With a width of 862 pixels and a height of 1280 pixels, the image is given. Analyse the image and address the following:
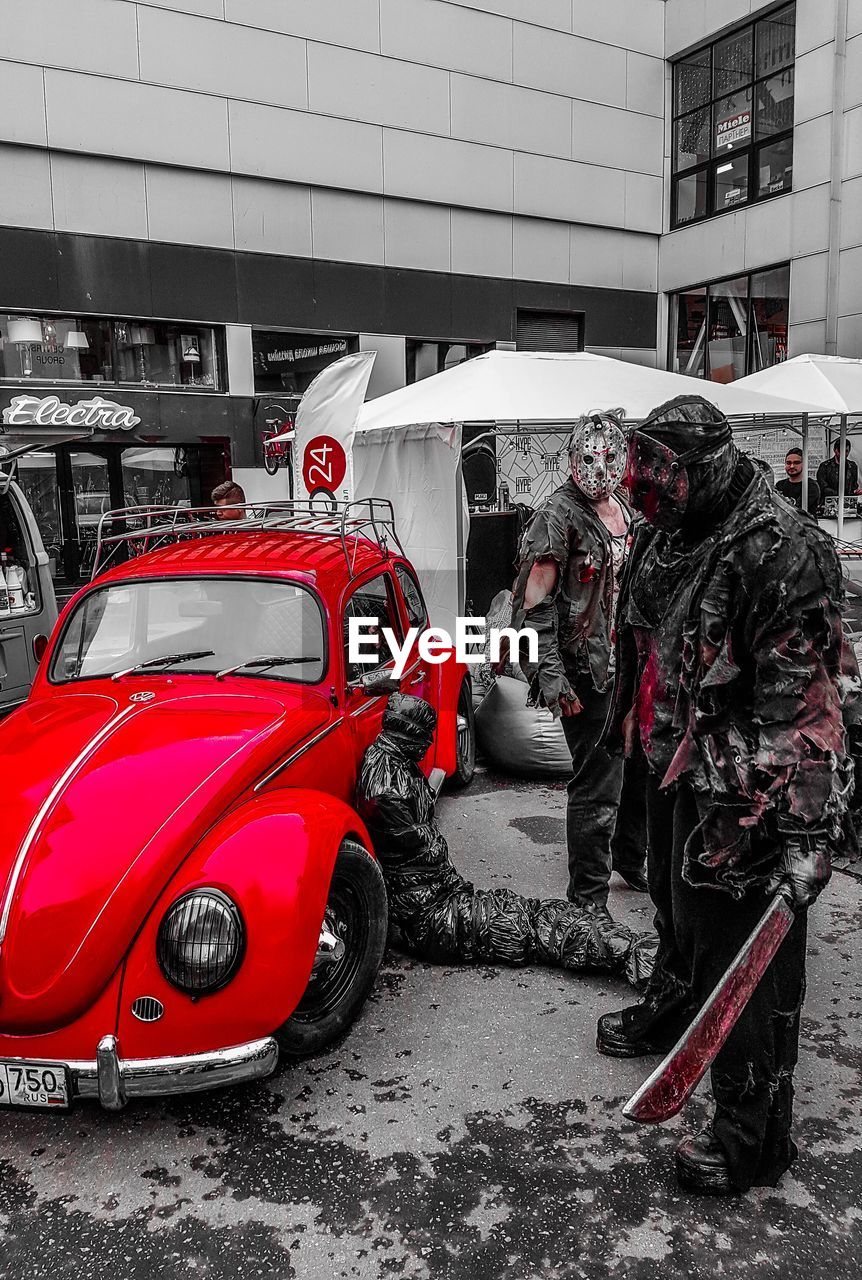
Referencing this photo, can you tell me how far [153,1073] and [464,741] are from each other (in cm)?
397

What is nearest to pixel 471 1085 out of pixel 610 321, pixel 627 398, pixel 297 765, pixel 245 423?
pixel 297 765

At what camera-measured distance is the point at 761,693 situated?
8.24 ft

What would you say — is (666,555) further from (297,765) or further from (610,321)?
(610,321)

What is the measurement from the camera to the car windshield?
13.4 feet

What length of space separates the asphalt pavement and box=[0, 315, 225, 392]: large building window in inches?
473

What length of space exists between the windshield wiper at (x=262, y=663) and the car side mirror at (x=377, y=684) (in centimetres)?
31

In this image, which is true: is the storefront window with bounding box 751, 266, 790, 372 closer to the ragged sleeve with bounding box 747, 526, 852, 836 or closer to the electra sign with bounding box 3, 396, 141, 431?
the electra sign with bounding box 3, 396, 141, 431

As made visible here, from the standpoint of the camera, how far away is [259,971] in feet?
9.32

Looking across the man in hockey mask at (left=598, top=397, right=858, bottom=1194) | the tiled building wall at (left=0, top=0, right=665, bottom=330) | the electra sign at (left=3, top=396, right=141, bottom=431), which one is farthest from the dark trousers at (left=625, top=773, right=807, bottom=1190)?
the tiled building wall at (left=0, top=0, right=665, bottom=330)

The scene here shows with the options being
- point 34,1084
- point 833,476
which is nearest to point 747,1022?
point 34,1084

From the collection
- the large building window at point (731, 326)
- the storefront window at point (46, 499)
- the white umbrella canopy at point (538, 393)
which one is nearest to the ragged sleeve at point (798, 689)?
the white umbrella canopy at point (538, 393)

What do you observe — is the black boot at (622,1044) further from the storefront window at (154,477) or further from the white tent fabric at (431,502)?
the storefront window at (154,477)

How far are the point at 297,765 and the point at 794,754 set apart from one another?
190cm

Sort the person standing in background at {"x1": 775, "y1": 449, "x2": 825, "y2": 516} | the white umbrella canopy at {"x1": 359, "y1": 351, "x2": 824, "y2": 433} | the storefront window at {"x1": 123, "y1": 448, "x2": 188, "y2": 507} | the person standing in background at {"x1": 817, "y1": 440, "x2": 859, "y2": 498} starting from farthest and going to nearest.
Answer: the storefront window at {"x1": 123, "y1": 448, "x2": 188, "y2": 507} → the person standing in background at {"x1": 817, "y1": 440, "x2": 859, "y2": 498} → the person standing in background at {"x1": 775, "y1": 449, "x2": 825, "y2": 516} → the white umbrella canopy at {"x1": 359, "y1": 351, "x2": 824, "y2": 433}
